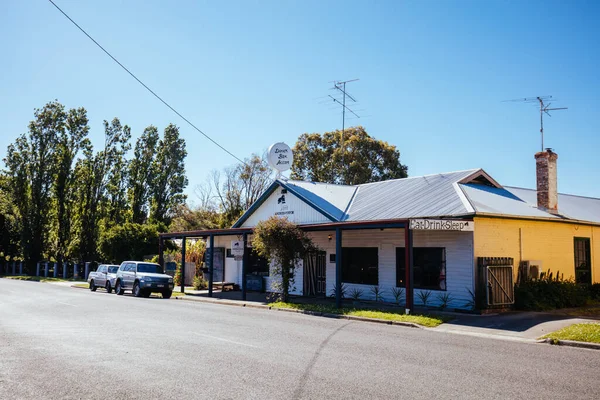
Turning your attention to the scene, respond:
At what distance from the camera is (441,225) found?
656 inches

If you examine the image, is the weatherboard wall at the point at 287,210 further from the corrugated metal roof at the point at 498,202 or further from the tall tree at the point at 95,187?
the tall tree at the point at 95,187

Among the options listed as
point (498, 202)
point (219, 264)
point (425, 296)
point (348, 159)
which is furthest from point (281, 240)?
point (348, 159)

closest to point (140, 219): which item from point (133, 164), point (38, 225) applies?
point (133, 164)

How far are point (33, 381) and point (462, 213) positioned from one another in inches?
557

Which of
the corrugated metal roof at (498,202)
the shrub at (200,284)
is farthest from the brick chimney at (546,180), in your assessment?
the shrub at (200,284)

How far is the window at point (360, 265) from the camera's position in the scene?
2188 centimetres

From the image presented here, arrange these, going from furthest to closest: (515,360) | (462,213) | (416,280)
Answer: (416,280)
(462,213)
(515,360)

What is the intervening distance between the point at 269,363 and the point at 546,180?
17781 mm

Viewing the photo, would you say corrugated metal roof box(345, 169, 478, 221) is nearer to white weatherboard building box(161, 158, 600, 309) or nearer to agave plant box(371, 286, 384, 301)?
white weatherboard building box(161, 158, 600, 309)

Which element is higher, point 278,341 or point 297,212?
point 297,212

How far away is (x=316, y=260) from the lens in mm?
25266

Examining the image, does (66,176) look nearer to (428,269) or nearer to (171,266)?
(171,266)

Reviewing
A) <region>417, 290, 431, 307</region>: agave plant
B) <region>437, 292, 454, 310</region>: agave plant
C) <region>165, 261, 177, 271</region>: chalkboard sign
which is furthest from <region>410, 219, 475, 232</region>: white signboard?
<region>165, 261, 177, 271</region>: chalkboard sign

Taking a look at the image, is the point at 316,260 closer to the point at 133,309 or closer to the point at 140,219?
the point at 133,309
